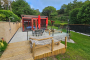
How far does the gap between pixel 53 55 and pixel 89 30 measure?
8638mm

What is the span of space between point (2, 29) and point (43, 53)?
296 centimetres

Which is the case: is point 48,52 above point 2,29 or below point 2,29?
below

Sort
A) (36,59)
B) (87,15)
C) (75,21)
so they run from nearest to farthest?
(36,59), (87,15), (75,21)

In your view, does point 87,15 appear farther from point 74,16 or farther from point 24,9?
point 24,9

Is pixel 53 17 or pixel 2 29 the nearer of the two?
pixel 2 29

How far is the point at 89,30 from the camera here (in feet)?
27.1

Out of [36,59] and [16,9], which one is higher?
[16,9]

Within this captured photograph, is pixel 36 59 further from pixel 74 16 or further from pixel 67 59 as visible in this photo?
pixel 74 16

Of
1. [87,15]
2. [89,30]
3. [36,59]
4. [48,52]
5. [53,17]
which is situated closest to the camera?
[36,59]

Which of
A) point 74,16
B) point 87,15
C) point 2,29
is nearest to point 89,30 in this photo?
point 87,15

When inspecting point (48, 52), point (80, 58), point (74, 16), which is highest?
point (74, 16)

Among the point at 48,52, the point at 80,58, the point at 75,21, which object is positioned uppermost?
the point at 75,21

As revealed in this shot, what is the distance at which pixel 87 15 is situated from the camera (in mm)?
8883

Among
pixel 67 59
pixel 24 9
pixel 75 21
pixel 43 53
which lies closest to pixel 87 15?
pixel 75 21
